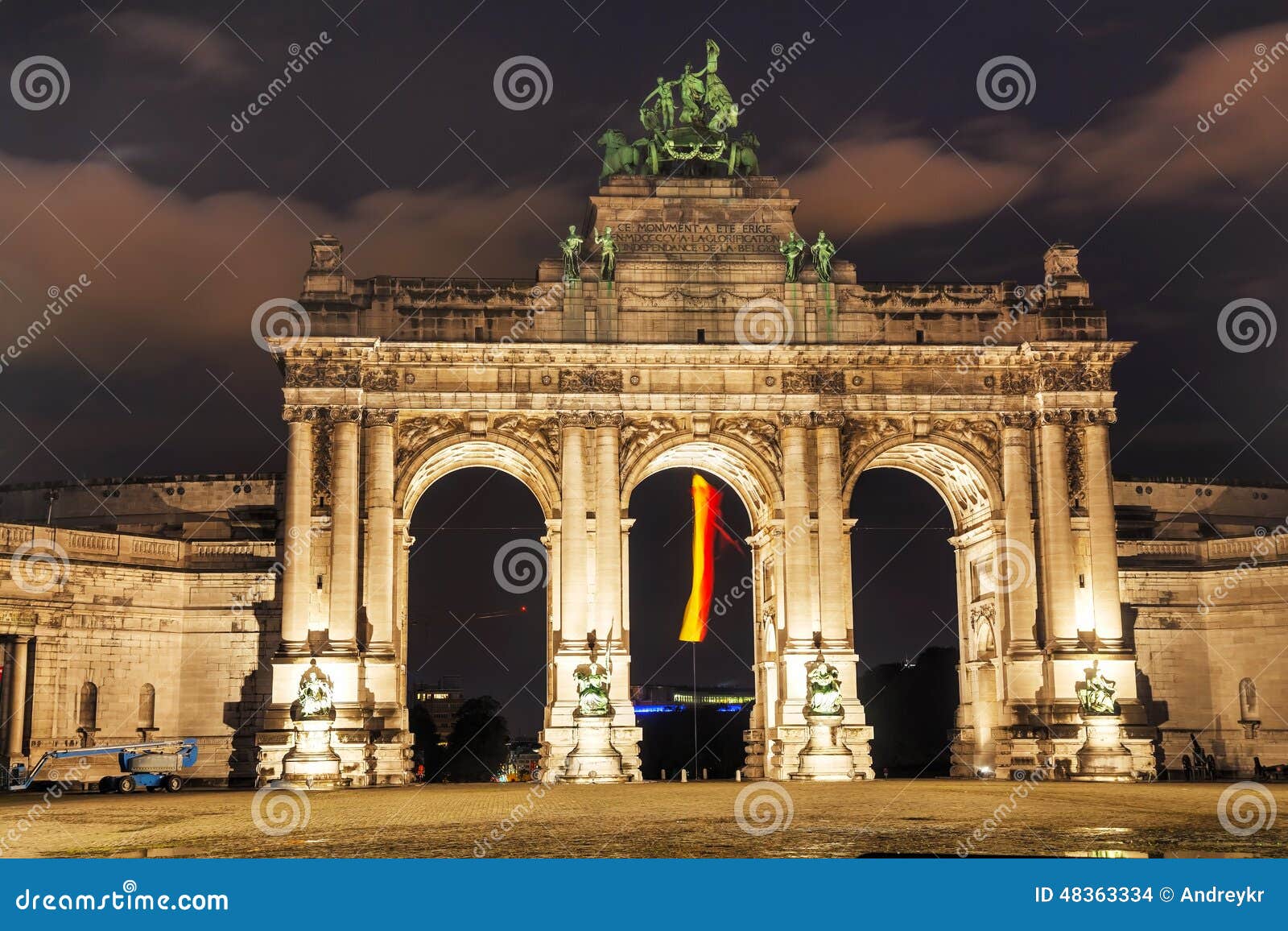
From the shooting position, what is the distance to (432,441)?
186 feet

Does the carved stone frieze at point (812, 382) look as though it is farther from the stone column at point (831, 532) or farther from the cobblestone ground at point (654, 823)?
the cobblestone ground at point (654, 823)

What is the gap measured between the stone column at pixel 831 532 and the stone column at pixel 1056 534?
7.41 meters

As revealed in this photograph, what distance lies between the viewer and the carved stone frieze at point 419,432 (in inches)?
2227

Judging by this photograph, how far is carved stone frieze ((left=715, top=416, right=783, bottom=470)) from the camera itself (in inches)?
2244

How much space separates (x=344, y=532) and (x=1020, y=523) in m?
24.8

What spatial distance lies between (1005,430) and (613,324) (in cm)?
1525

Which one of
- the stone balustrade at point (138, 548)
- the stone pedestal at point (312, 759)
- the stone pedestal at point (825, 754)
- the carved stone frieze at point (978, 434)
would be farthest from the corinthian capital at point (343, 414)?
the carved stone frieze at point (978, 434)

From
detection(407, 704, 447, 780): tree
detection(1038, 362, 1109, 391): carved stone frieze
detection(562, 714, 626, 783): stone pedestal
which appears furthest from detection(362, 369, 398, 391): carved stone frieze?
detection(407, 704, 447, 780): tree

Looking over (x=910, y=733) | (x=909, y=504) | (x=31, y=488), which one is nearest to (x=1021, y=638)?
(x=909, y=504)

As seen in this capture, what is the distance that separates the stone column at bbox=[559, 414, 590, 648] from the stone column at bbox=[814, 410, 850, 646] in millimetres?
8523

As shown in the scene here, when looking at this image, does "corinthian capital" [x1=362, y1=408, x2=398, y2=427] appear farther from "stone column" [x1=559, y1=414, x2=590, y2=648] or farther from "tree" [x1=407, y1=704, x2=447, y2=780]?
"tree" [x1=407, y1=704, x2=447, y2=780]

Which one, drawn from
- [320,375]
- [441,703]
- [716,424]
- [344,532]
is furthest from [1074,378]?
[441,703]

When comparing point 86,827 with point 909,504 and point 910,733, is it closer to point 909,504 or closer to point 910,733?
point 909,504

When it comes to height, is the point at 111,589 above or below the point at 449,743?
above
